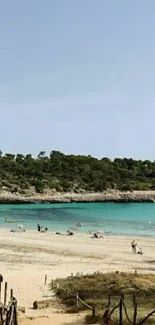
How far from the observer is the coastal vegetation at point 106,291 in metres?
20.4

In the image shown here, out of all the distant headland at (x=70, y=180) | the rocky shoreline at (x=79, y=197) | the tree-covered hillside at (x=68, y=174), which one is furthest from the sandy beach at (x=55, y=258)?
the tree-covered hillside at (x=68, y=174)

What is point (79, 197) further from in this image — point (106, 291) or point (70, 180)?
point (106, 291)

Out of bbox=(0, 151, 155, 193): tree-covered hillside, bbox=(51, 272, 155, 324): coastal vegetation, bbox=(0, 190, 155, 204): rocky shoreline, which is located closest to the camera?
bbox=(51, 272, 155, 324): coastal vegetation

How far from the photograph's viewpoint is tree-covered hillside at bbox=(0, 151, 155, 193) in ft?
474

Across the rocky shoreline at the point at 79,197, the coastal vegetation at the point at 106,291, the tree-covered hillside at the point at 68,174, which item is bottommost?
the coastal vegetation at the point at 106,291

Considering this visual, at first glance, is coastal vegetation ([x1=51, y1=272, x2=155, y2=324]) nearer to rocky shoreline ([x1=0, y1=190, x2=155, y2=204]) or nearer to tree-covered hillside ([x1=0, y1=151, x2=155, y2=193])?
rocky shoreline ([x1=0, y1=190, x2=155, y2=204])

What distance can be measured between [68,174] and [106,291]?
5261 inches

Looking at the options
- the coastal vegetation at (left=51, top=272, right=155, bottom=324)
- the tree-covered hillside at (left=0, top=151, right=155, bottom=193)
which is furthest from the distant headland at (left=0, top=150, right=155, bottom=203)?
the coastal vegetation at (left=51, top=272, right=155, bottom=324)

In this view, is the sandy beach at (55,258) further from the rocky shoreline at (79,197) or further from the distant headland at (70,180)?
the distant headland at (70,180)

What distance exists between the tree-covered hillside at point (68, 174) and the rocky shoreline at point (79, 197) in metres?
4.63

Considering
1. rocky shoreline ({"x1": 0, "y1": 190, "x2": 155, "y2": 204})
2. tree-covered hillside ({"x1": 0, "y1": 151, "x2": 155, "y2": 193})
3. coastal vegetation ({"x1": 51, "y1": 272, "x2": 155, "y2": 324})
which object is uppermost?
tree-covered hillside ({"x1": 0, "y1": 151, "x2": 155, "y2": 193})

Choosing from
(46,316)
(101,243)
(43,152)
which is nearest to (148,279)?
(46,316)

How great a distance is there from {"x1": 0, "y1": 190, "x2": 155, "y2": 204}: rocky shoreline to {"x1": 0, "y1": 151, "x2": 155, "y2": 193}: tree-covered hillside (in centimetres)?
463

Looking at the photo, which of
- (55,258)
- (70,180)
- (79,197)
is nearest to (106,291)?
(55,258)
